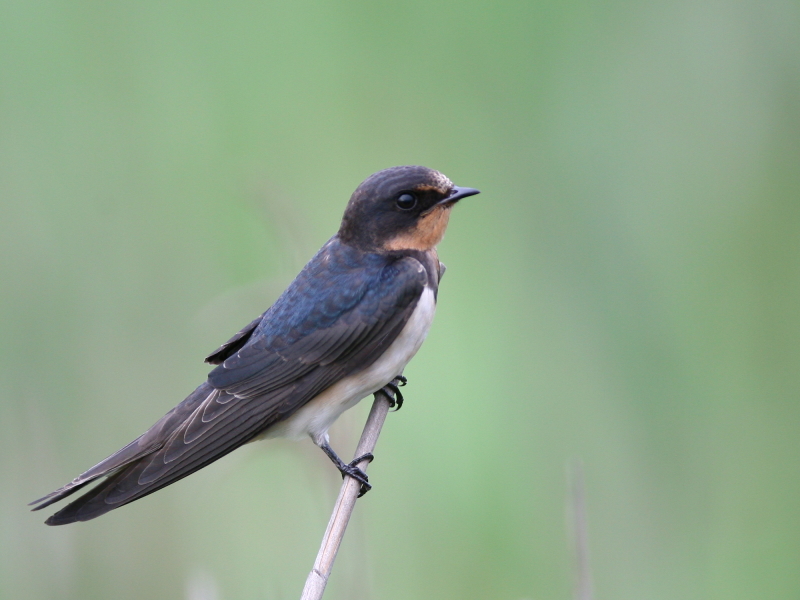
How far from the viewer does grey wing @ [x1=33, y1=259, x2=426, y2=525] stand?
2158mm

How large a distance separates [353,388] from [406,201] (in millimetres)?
471

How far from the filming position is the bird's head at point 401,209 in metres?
2.29

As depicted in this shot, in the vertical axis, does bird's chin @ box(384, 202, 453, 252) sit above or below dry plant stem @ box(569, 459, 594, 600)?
above

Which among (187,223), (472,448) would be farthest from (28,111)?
(472,448)

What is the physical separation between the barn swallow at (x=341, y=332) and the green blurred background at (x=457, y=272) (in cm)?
17

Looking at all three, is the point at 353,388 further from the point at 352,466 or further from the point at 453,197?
the point at 453,197

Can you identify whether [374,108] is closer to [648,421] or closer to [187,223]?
[187,223]

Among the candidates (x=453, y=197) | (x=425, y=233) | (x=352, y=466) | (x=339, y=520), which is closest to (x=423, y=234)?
(x=425, y=233)

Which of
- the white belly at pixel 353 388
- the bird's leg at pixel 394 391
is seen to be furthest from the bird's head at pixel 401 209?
the bird's leg at pixel 394 391

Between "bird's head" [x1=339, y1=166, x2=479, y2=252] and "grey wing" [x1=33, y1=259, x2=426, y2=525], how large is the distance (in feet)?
0.25

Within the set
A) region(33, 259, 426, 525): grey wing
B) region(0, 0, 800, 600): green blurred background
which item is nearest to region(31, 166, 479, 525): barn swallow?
region(33, 259, 426, 525): grey wing

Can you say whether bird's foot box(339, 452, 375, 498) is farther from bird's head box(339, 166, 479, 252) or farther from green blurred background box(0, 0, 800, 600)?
bird's head box(339, 166, 479, 252)

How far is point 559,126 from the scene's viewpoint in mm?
2764

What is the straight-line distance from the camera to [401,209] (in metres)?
2.33
